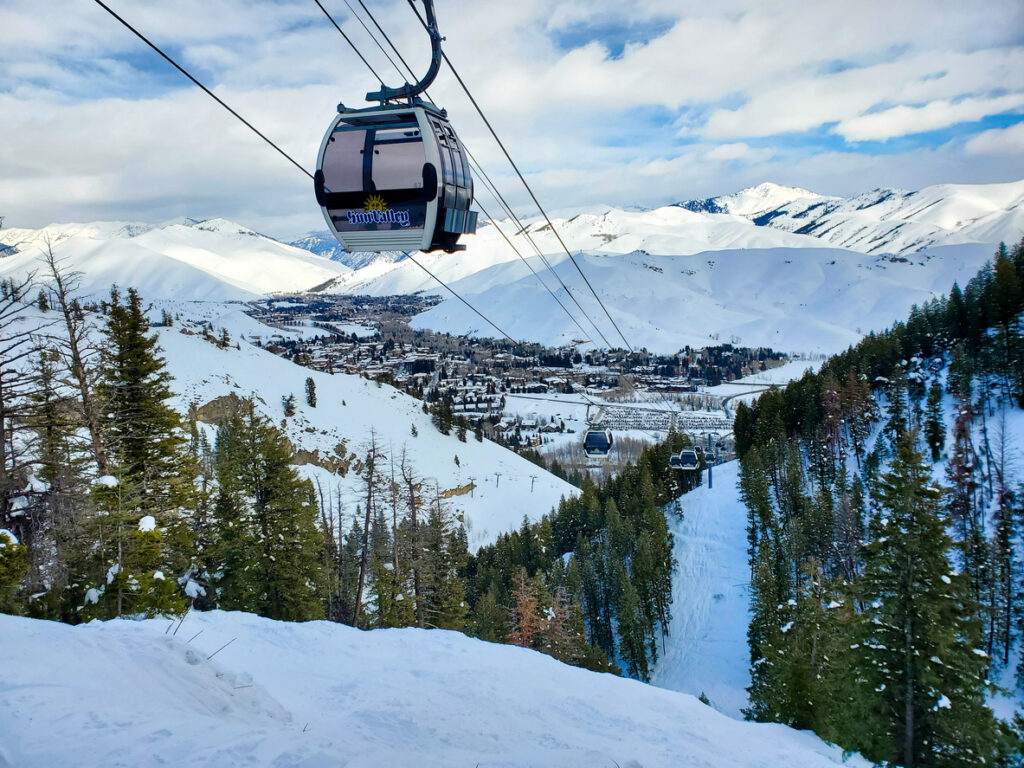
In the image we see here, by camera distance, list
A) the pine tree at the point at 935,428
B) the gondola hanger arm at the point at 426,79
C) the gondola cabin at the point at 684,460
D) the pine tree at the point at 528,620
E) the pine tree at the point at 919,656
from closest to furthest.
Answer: the gondola hanger arm at the point at 426,79 → the pine tree at the point at 919,656 → the pine tree at the point at 528,620 → the gondola cabin at the point at 684,460 → the pine tree at the point at 935,428

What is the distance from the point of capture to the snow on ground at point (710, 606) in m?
36.1

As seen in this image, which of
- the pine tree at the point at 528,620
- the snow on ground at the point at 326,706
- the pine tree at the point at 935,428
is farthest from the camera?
the pine tree at the point at 935,428

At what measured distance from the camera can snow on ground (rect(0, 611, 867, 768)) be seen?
18.2 feet

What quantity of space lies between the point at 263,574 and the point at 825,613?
18586 millimetres

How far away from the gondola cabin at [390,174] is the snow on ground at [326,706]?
559 cm

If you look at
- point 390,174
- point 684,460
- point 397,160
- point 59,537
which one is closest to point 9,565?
point 59,537

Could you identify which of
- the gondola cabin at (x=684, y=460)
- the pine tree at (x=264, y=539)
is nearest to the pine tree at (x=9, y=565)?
the pine tree at (x=264, y=539)

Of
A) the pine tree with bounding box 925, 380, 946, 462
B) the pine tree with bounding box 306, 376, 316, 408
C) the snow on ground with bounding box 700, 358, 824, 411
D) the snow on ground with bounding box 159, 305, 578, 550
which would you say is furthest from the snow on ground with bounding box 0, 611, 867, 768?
the snow on ground with bounding box 700, 358, 824, 411

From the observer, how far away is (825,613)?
21.0 m

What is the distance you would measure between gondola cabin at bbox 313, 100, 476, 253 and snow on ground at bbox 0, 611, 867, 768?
5595 millimetres

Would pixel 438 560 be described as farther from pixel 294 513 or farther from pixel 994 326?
pixel 994 326

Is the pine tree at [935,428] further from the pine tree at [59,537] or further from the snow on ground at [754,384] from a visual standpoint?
the snow on ground at [754,384]

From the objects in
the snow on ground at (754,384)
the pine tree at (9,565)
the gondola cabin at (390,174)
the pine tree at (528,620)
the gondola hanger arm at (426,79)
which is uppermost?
the gondola hanger arm at (426,79)

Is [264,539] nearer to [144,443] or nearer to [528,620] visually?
[144,443]
